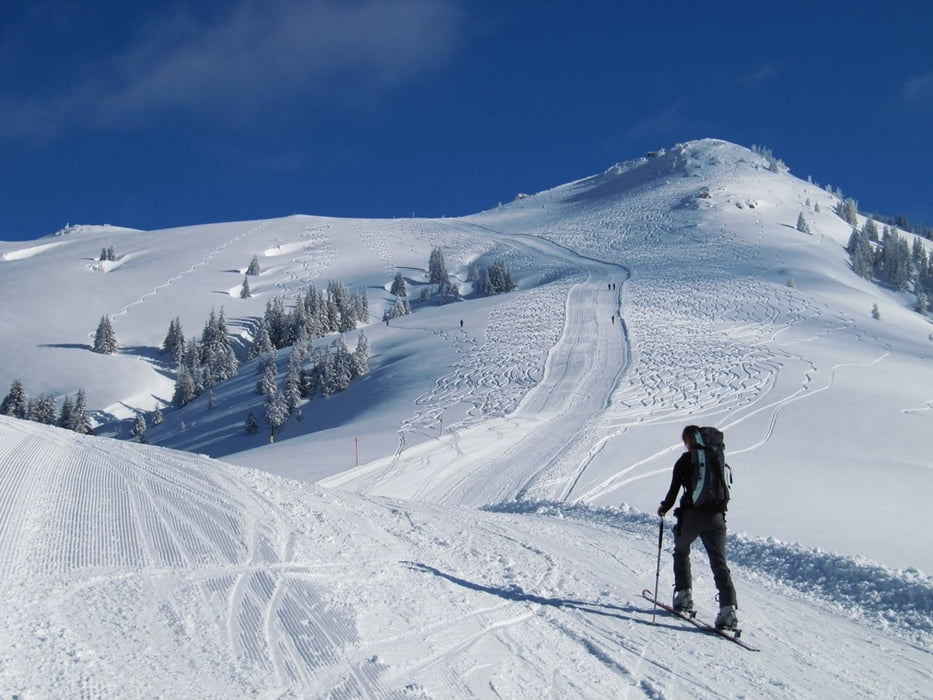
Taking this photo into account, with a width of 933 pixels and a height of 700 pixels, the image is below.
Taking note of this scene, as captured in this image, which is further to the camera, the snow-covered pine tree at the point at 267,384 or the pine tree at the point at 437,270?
the pine tree at the point at 437,270

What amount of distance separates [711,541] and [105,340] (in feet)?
258

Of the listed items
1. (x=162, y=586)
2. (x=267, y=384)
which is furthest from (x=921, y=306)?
(x=162, y=586)

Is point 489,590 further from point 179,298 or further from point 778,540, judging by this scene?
point 179,298

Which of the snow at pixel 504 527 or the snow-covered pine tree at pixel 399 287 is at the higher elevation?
the snow-covered pine tree at pixel 399 287

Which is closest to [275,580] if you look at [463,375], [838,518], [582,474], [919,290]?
[838,518]

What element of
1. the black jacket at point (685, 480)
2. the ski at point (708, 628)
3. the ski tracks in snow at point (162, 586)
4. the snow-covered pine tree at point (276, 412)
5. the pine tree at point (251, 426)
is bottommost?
the pine tree at point (251, 426)

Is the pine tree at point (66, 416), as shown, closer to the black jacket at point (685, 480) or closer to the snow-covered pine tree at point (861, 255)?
the black jacket at point (685, 480)

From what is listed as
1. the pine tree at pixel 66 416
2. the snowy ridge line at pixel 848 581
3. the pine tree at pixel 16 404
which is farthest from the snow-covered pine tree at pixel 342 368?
the snowy ridge line at pixel 848 581

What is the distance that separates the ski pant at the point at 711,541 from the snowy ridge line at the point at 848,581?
78.6 inches

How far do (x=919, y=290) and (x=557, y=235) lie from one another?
58.1 m

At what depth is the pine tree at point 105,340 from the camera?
71562mm

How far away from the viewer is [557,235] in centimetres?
12219

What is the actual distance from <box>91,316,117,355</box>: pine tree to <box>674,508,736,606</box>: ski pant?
255 feet

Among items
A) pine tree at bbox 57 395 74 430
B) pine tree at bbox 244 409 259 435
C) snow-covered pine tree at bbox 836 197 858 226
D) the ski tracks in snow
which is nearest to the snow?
the ski tracks in snow
